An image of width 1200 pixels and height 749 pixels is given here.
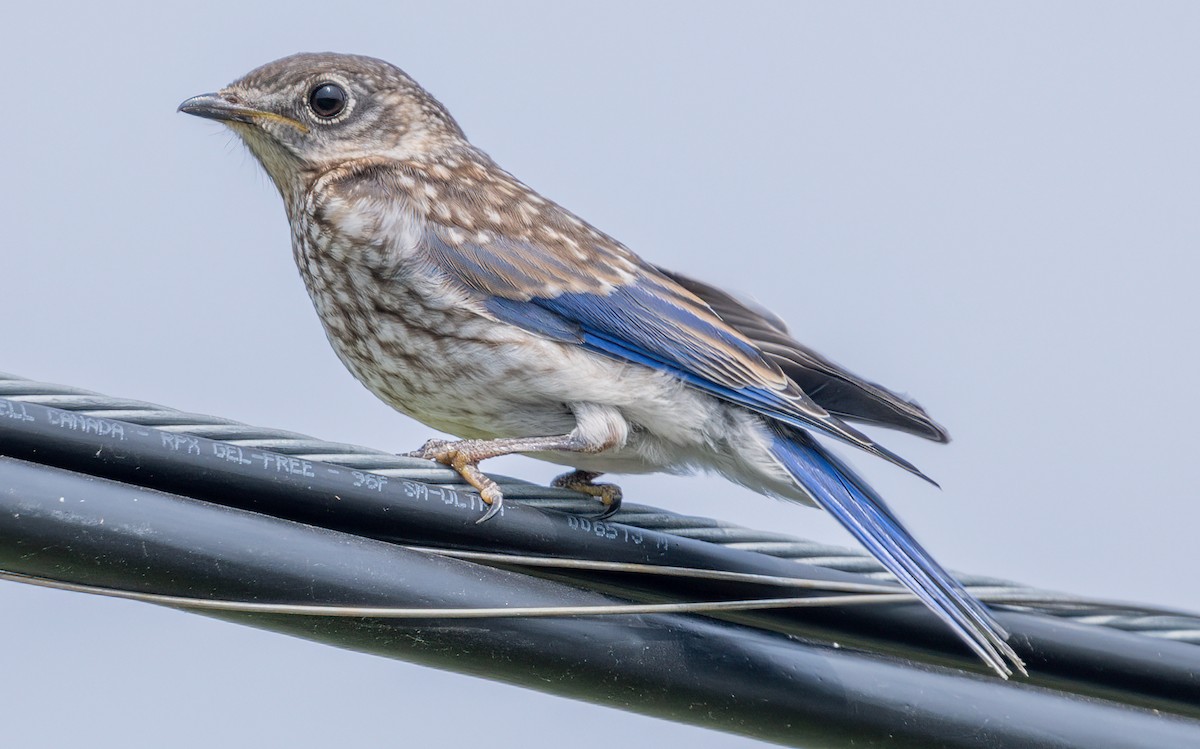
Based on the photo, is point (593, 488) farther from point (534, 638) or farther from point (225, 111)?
point (225, 111)

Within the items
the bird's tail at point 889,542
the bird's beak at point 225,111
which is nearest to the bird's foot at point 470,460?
the bird's tail at point 889,542

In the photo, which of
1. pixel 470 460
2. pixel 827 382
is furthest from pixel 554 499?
pixel 827 382

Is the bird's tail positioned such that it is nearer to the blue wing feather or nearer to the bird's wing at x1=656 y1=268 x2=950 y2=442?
the blue wing feather

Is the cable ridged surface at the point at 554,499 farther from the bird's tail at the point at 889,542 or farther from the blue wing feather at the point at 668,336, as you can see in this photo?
the blue wing feather at the point at 668,336

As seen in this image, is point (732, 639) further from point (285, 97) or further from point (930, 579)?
point (285, 97)

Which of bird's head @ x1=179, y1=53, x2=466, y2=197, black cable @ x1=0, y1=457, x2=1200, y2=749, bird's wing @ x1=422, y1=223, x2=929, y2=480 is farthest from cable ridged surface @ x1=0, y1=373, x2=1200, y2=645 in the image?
bird's head @ x1=179, y1=53, x2=466, y2=197

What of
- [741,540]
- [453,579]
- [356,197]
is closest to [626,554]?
[741,540]
